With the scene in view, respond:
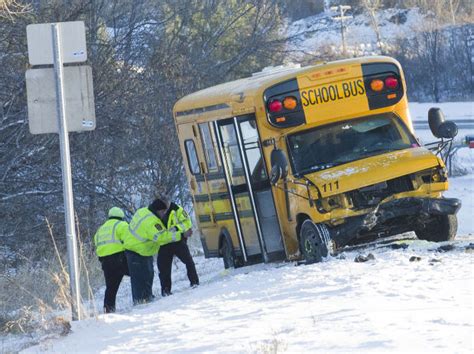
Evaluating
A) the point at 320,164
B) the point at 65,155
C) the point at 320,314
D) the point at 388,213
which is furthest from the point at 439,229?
the point at 320,314

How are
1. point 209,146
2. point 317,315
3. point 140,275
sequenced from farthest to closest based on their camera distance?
point 209,146
point 140,275
point 317,315

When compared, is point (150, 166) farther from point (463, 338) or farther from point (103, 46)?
point (463, 338)

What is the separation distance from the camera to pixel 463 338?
6.93m

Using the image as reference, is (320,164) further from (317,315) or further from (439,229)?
(317,315)

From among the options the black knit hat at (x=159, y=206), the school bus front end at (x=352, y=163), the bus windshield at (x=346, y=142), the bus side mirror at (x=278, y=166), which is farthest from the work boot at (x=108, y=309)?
the bus windshield at (x=346, y=142)

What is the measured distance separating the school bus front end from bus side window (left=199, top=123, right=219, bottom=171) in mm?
1273

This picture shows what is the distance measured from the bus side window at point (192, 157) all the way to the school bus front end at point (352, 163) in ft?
6.54

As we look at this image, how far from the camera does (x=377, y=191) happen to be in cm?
1251

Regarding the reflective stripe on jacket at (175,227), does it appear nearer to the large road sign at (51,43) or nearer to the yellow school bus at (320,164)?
the yellow school bus at (320,164)

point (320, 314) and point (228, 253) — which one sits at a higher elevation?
point (228, 253)

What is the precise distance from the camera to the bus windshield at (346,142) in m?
13.2

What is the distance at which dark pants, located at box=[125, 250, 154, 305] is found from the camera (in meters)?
13.0

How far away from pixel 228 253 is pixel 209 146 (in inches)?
58.2

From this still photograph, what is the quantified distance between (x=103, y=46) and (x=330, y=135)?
1068 cm
